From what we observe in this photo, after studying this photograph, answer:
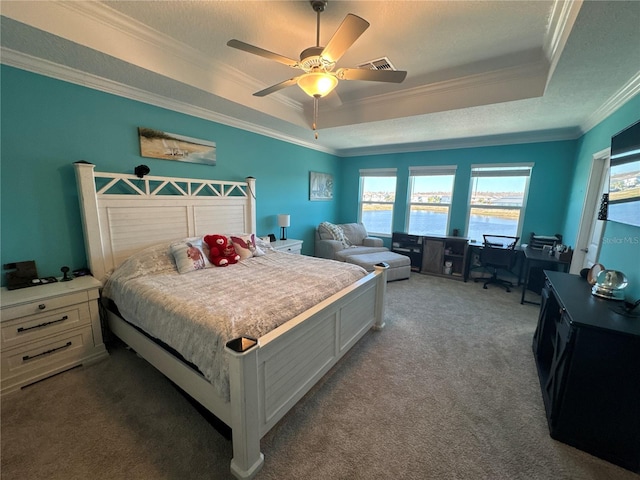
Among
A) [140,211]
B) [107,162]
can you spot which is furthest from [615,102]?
[107,162]

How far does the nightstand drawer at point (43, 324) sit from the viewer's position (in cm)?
180

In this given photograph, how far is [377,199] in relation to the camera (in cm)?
575

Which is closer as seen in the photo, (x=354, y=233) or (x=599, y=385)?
(x=599, y=385)

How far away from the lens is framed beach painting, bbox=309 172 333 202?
5.06 metres

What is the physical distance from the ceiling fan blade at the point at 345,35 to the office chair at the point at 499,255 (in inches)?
154

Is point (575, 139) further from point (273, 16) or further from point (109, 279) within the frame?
point (109, 279)

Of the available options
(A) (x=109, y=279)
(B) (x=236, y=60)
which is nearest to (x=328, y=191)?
(B) (x=236, y=60)

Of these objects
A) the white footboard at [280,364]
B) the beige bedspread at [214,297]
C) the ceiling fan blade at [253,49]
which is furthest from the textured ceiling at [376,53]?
the white footboard at [280,364]

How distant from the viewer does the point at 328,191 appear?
5582mm

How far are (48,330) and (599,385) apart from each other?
374 cm

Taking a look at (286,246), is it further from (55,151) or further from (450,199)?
(450,199)

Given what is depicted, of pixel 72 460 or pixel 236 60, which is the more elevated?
pixel 236 60

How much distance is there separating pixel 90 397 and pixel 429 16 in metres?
3.73

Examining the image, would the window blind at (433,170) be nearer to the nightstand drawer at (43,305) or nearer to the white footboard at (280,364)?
the white footboard at (280,364)
